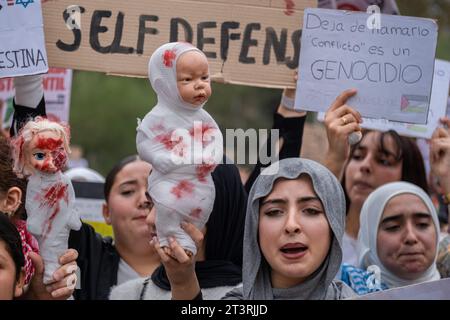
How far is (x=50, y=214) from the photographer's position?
148 inches

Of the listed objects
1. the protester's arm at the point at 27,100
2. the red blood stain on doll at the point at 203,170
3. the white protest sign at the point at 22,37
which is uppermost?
the white protest sign at the point at 22,37

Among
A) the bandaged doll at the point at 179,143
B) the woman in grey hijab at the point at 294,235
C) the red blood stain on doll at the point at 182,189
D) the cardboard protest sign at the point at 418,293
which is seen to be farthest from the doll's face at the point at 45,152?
the cardboard protest sign at the point at 418,293

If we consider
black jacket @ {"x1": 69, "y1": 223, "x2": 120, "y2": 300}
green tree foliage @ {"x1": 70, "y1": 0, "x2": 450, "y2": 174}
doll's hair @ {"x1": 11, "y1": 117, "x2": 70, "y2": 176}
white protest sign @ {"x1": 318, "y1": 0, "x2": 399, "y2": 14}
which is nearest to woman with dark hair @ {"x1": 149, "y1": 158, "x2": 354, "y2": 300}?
doll's hair @ {"x1": 11, "y1": 117, "x2": 70, "y2": 176}

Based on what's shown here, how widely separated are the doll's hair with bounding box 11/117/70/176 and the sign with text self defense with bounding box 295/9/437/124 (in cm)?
116

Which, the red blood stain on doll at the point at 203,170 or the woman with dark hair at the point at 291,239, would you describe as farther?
the woman with dark hair at the point at 291,239

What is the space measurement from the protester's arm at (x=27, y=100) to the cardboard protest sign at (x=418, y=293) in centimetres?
151

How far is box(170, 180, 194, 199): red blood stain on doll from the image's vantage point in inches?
150

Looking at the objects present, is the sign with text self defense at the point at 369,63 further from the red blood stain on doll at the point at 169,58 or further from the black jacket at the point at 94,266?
the black jacket at the point at 94,266

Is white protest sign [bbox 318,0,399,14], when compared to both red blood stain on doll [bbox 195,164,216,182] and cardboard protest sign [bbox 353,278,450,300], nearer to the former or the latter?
red blood stain on doll [bbox 195,164,216,182]

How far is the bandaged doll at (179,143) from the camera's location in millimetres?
3822

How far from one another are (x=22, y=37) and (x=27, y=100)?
0.86 ft

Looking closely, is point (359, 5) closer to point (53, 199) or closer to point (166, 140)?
point (166, 140)

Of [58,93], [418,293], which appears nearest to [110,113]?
[58,93]
